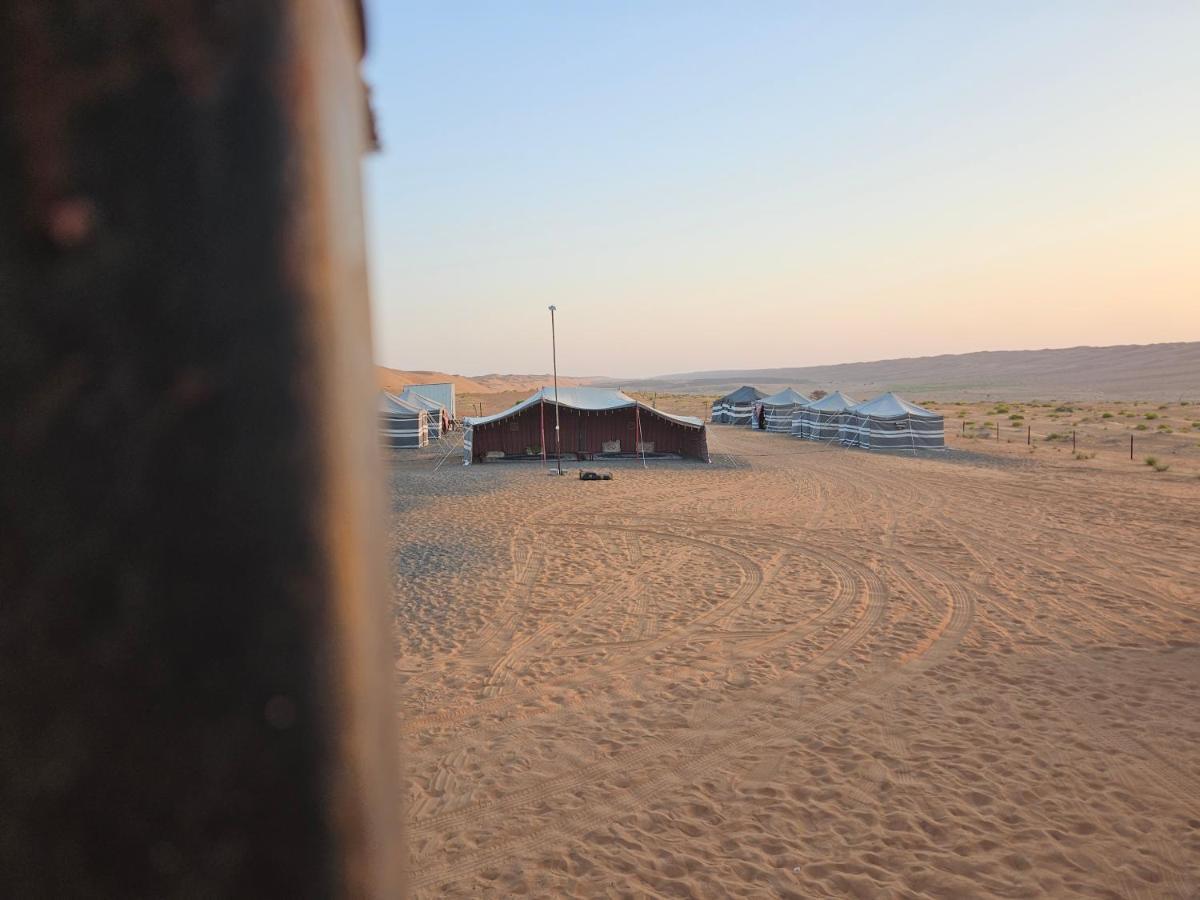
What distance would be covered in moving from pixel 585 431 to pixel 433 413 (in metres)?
14.9

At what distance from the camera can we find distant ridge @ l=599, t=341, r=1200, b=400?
90.1 metres

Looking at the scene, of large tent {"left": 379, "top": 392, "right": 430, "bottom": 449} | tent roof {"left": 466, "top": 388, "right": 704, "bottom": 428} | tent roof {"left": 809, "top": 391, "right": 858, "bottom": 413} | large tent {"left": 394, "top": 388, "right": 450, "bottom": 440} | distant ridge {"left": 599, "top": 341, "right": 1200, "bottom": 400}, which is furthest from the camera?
distant ridge {"left": 599, "top": 341, "right": 1200, "bottom": 400}

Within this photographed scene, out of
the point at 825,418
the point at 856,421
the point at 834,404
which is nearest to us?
the point at 856,421

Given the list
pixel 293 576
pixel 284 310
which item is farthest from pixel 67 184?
pixel 293 576

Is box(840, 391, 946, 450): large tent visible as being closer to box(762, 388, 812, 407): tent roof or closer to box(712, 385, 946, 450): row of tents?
box(712, 385, 946, 450): row of tents

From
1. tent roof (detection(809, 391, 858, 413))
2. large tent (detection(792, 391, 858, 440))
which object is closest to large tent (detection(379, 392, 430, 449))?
large tent (detection(792, 391, 858, 440))

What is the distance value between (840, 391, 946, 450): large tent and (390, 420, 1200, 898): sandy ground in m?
14.7

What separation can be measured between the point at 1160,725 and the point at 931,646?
223 centimetres

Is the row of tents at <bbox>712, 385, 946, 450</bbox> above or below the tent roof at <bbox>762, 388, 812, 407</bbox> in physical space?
below

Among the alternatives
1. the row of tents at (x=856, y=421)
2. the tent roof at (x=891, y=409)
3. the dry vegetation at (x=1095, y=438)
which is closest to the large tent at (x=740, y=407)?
the row of tents at (x=856, y=421)

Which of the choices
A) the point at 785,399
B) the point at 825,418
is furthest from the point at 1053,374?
the point at 825,418

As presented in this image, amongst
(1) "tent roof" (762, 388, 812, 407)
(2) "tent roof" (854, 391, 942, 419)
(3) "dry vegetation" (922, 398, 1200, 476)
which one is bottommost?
(3) "dry vegetation" (922, 398, 1200, 476)

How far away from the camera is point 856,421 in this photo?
31266 millimetres

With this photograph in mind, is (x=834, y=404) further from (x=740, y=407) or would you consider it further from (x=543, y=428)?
(x=543, y=428)
